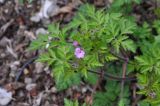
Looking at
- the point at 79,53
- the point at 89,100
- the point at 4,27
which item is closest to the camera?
the point at 79,53

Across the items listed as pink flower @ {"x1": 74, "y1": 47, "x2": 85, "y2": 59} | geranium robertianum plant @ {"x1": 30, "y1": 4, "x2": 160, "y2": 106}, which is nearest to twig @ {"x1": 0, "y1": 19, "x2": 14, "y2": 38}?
geranium robertianum plant @ {"x1": 30, "y1": 4, "x2": 160, "y2": 106}

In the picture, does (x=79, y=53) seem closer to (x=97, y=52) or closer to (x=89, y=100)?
(x=97, y=52)

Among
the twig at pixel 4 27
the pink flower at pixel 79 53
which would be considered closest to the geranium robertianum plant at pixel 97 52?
the pink flower at pixel 79 53

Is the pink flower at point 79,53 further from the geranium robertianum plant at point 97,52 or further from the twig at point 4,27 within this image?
the twig at point 4,27

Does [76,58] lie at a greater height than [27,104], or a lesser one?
greater

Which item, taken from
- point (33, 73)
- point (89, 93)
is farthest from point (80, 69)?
point (33, 73)

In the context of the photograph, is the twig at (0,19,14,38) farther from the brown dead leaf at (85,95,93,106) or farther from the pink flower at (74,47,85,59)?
the pink flower at (74,47,85,59)

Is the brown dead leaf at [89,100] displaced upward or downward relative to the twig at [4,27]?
downward

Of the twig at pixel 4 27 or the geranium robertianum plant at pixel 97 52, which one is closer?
the geranium robertianum plant at pixel 97 52

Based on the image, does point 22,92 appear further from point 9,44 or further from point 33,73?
point 9,44

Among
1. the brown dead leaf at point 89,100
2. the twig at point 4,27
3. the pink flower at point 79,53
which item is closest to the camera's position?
the pink flower at point 79,53

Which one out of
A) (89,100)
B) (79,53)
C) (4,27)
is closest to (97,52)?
(79,53)
